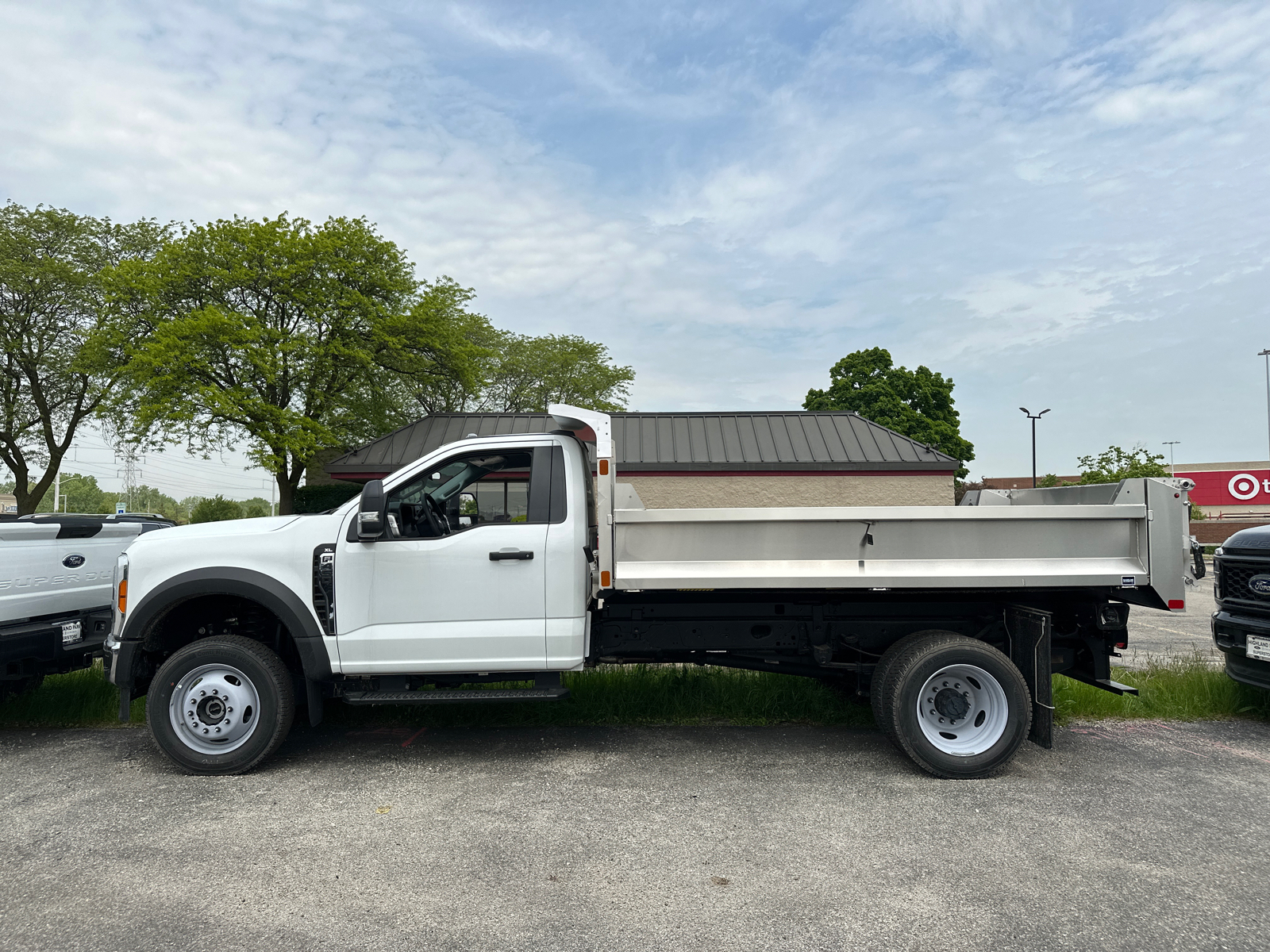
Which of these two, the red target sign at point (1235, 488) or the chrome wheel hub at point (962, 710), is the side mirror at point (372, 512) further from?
the red target sign at point (1235, 488)

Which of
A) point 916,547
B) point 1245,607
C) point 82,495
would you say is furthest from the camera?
point 82,495

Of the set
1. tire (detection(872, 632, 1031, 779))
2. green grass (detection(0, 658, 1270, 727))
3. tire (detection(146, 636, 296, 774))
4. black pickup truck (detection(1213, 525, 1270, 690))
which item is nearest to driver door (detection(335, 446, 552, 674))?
tire (detection(146, 636, 296, 774))

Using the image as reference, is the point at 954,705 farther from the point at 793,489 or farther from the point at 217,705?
the point at 793,489

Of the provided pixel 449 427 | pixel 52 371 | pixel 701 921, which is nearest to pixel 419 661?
pixel 701 921

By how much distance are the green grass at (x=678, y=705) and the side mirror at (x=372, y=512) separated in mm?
1996

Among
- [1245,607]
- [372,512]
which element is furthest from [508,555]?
[1245,607]

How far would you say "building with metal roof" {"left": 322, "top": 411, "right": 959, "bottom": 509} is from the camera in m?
20.4

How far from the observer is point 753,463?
20719 millimetres

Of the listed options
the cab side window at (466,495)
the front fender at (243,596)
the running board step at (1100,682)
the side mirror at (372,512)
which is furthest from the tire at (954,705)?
the front fender at (243,596)

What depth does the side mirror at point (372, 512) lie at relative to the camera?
4.61 metres

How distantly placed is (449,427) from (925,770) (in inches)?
744

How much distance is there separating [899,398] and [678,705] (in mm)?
44233

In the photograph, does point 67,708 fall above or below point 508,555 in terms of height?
below

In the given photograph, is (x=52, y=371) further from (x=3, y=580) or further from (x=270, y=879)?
(x=270, y=879)
